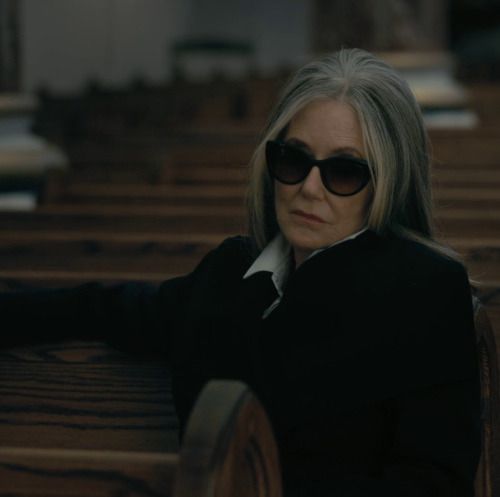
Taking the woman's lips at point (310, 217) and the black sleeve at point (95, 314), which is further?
the black sleeve at point (95, 314)

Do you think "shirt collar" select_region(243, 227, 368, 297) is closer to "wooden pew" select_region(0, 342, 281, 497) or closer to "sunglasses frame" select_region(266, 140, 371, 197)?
"sunglasses frame" select_region(266, 140, 371, 197)

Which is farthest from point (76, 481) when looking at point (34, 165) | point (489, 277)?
point (34, 165)

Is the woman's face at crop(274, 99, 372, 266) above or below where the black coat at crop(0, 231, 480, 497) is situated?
above

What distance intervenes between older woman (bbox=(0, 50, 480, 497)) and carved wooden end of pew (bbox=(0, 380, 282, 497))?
1.09 feet

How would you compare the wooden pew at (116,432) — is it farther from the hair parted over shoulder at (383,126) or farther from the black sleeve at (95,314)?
the hair parted over shoulder at (383,126)

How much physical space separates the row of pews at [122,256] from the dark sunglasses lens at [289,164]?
15.0 inches

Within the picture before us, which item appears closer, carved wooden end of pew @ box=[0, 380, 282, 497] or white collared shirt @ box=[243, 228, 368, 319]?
carved wooden end of pew @ box=[0, 380, 282, 497]

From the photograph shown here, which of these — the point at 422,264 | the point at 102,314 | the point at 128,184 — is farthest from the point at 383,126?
the point at 128,184

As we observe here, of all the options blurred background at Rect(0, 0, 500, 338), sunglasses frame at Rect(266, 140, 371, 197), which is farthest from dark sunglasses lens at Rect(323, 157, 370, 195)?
blurred background at Rect(0, 0, 500, 338)

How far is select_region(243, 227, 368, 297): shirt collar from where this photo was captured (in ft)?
5.08

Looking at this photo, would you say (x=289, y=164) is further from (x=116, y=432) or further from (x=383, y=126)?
(x=116, y=432)

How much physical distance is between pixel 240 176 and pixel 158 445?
2389 mm

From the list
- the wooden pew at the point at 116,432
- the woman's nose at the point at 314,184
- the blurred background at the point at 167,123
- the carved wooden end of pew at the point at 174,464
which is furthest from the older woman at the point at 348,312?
the blurred background at the point at 167,123

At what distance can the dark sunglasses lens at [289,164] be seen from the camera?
1482 millimetres
